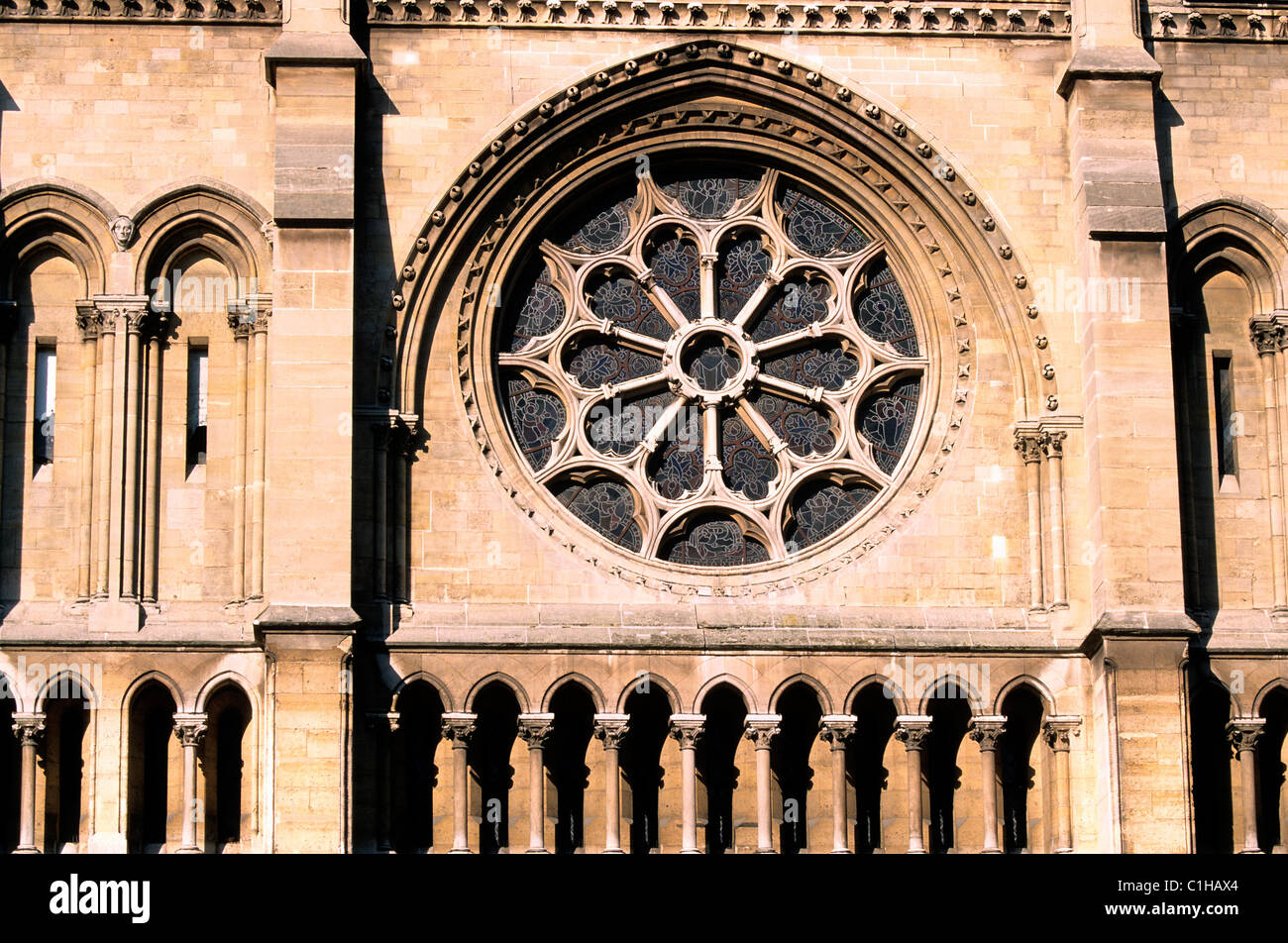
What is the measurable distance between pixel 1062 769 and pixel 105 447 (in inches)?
412

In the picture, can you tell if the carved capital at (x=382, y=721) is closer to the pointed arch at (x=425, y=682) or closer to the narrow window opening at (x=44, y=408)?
the pointed arch at (x=425, y=682)

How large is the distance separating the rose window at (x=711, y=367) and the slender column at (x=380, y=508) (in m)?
1.57

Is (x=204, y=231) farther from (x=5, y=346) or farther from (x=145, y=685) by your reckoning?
(x=145, y=685)

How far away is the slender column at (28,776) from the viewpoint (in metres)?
36.2

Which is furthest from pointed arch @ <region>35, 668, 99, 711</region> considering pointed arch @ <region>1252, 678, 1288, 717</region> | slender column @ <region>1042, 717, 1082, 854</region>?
pointed arch @ <region>1252, 678, 1288, 717</region>

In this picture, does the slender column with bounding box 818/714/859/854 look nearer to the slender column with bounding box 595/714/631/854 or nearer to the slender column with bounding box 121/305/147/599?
the slender column with bounding box 595/714/631/854

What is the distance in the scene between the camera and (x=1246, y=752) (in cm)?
3731

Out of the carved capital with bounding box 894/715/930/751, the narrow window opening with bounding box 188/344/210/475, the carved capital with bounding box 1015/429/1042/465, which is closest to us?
the carved capital with bounding box 894/715/930/751

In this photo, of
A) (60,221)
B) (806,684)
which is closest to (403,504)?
(806,684)

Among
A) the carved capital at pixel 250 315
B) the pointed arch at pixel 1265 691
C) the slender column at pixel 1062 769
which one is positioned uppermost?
the carved capital at pixel 250 315

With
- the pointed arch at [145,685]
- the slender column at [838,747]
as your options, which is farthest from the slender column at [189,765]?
the slender column at [838,747]

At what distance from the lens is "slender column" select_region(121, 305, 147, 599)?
37.4 metres

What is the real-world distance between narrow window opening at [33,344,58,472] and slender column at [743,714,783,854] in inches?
311
